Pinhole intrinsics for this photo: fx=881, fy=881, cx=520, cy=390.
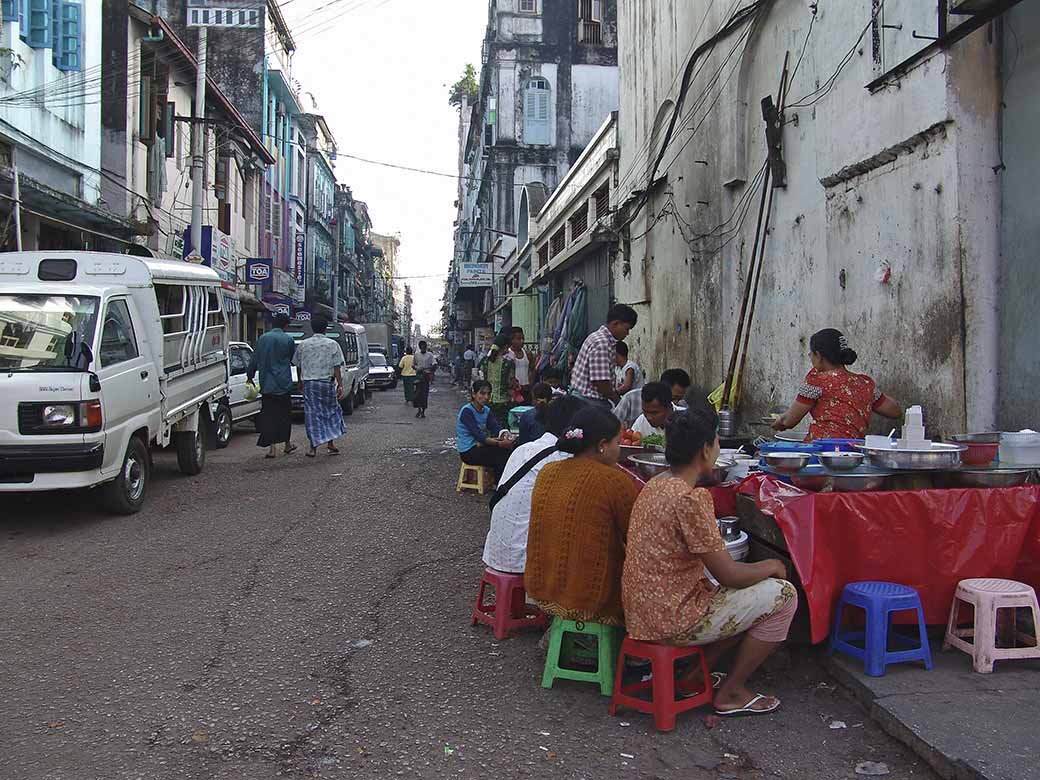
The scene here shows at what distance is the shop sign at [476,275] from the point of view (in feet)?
131

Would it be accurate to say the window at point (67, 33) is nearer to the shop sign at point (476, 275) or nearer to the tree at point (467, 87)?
the shop sign at point (476, 275)

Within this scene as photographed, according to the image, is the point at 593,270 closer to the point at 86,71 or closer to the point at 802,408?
the point at 86,71

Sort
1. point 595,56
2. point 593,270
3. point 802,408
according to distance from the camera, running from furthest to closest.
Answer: point 595,56, point 593,270, point 802,408

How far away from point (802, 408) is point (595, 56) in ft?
111

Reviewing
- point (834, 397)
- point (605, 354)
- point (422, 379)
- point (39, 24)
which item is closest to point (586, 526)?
point (834, 397)

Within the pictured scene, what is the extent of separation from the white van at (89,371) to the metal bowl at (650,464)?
480 cm

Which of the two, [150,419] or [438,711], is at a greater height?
[150,419]

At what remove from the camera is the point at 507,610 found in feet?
16.1

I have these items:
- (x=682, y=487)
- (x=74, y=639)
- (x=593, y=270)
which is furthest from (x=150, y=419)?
(x=593, y=270)

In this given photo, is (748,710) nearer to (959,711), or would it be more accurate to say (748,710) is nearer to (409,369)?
(959,711)

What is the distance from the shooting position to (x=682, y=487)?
3648mm

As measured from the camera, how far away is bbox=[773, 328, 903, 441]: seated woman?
559 centimetres

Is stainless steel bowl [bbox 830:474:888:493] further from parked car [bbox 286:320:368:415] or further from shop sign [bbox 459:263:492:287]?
shop sign [bbox 459:263:492:287]

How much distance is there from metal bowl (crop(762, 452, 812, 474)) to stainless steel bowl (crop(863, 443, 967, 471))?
0.39 metres
